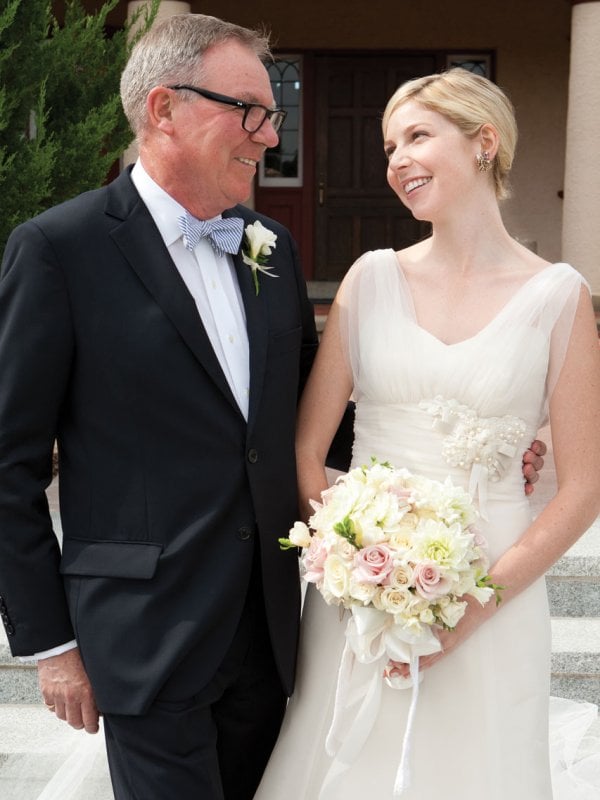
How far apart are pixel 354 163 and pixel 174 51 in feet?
39.6

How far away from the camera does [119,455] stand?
2445 mm

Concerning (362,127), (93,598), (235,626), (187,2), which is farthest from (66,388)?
(362,127)

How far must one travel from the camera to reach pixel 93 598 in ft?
8.04

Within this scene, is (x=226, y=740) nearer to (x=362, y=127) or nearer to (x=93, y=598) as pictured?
(x=93, y=598)

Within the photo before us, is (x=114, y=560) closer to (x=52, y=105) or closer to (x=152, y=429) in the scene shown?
(x=152, y=429)

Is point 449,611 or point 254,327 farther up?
point 254,327

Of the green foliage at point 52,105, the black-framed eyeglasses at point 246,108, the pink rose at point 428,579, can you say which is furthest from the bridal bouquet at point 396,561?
the green foliage at point 52,105

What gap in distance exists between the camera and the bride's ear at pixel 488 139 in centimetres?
276

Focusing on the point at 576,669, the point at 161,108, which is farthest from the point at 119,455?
the point at 576,669

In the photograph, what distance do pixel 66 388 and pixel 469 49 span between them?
12.7 m

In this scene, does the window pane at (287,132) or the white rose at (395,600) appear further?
the window pane at (287,132)

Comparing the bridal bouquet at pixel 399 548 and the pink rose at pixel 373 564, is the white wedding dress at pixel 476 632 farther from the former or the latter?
the pink rose at pixel 373 564

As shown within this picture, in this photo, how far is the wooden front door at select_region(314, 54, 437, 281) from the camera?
14.2 metres

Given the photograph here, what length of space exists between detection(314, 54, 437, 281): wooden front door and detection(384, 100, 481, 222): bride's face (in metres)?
11.6
